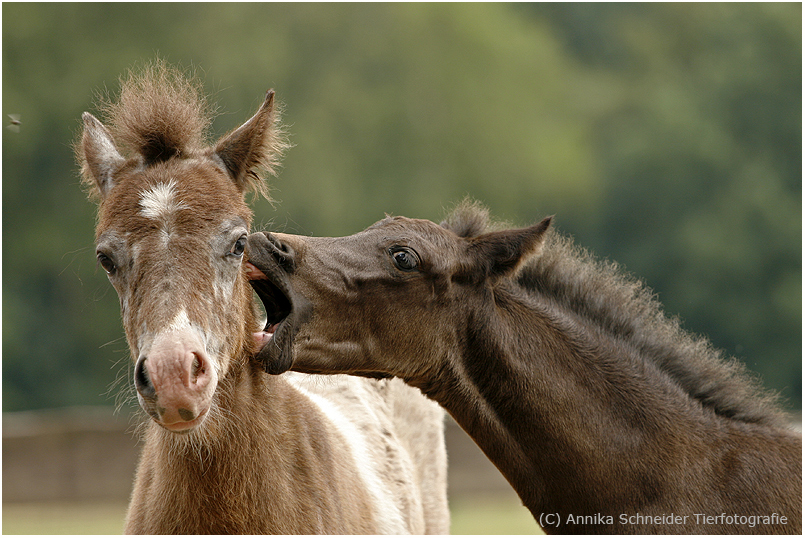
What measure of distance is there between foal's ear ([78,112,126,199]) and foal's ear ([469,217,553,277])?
2.05 meters

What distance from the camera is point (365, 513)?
16.2 ft

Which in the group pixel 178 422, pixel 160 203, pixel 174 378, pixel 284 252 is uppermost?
pixel 160 203

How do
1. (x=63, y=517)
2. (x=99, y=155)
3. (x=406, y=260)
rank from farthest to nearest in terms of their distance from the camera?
(x=63, y=517) < (x=99, y=155) < (x=406, y=260)

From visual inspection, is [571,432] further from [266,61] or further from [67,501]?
[266,61]

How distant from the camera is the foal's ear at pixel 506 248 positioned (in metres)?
4.17

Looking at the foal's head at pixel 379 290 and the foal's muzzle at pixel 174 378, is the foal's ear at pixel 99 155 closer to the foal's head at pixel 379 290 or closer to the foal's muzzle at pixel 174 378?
the foal's head at pixel 379 290

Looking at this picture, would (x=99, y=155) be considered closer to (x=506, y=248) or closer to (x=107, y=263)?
(x=107, y=263)

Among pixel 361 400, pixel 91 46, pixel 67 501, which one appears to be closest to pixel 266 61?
pixel 91 46

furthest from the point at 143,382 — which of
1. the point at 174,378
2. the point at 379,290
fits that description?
the point at 379,290

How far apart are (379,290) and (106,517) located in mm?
11118

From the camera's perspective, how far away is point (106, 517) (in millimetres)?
13258

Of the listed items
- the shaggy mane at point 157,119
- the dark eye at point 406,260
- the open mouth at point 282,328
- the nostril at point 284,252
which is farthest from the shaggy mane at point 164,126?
the dark eye at point 406,260

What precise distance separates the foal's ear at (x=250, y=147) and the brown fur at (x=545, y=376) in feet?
2.35

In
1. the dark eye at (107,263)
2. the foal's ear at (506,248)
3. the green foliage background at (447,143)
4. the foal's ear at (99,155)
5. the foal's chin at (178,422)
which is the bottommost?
the foal's chin at (178,422)
